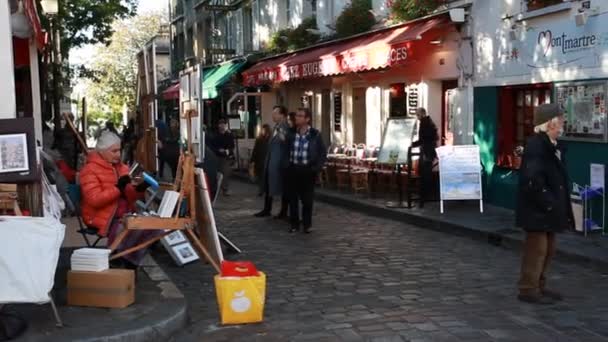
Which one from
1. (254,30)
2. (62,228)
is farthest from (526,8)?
(254,30)

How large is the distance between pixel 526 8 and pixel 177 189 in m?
6.61

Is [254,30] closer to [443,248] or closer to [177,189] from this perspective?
[443,248]

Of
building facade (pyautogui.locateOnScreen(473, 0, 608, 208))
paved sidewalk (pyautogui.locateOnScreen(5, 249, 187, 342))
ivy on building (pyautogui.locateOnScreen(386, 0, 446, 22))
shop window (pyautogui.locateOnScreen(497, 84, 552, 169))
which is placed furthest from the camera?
ivy on building (pyautogui.locateOnScreen(386, 0, 446, 22))

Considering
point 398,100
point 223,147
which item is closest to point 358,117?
point 398,100

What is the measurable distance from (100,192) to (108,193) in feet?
0.24

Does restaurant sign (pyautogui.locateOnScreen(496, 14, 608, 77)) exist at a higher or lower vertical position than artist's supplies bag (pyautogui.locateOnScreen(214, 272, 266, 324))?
higher

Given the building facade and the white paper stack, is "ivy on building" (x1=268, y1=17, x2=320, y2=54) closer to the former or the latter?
the building facade

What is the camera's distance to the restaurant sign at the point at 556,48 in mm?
9711

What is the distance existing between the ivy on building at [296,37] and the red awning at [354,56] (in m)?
0.46

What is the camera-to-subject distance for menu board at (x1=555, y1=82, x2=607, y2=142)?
968cm

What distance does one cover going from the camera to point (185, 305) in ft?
20.6

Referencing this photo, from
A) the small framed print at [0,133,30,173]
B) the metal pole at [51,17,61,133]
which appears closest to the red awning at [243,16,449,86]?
the metal pole at [51,17,61,133]

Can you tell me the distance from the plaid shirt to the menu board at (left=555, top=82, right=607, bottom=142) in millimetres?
3467

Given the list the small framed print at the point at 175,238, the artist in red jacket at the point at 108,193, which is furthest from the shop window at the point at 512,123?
the artist in red jacket at the point at 108,193
